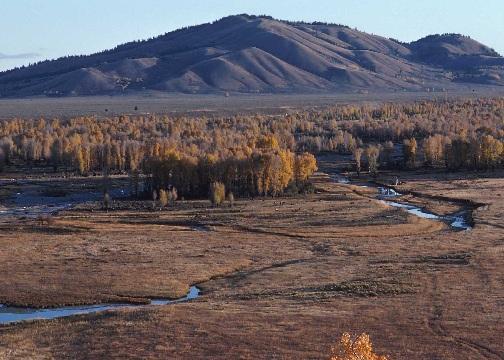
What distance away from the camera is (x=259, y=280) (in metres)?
57.1

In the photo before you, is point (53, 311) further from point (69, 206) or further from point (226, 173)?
point (226, 173)

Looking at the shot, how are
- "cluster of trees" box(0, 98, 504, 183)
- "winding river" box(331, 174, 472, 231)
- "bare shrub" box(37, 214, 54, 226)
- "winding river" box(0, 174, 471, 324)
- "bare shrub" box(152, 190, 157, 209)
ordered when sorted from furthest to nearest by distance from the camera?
"cluster of trees" box(0, 98, 504, 183) → "bare shrub" box(152, 190, 157, 209) → "bare shrub" box(37, 214, 54, 226) → "winding river" box(331, 174, 472, 231) → "winding river" box(0, 174, 471, 324)

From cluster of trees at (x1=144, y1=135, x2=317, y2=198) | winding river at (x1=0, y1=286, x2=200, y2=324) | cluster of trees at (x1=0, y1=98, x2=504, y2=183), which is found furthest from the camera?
cluster of trees at (x1=0, y1=98, x2=504, y2=183)

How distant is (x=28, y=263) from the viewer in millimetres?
63500

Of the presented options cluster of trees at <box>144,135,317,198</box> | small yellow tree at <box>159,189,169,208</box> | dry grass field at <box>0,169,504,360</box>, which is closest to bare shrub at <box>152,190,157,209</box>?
small yellow tree at <box>159,189,169,208</box>

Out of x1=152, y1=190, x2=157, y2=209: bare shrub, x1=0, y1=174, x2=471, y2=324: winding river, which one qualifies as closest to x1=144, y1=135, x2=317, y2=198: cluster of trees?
x1=152, y1=190, x2=157, y2=209: bare shrub

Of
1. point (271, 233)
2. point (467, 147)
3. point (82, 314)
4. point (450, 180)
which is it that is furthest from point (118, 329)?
point (467, 147)

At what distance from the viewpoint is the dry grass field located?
42938mm

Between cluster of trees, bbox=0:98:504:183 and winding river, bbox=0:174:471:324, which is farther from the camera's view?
cluster of trees, bbox=0:98:504:183

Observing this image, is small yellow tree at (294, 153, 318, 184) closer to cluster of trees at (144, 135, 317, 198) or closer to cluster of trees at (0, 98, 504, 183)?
cluster of trees at (0, 98, 504, 183)

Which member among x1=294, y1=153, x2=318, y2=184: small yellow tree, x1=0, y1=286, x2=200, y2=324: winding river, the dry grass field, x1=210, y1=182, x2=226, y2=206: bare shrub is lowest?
x1=0, y1=286, x2=200, y2=324: winding river

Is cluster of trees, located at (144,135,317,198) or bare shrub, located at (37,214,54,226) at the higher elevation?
cluster of trees, located at (144,135,317,198)

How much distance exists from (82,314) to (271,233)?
103ft

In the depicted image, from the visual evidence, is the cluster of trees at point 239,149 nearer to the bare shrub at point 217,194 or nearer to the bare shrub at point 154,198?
the bare shrub at point 154,198
